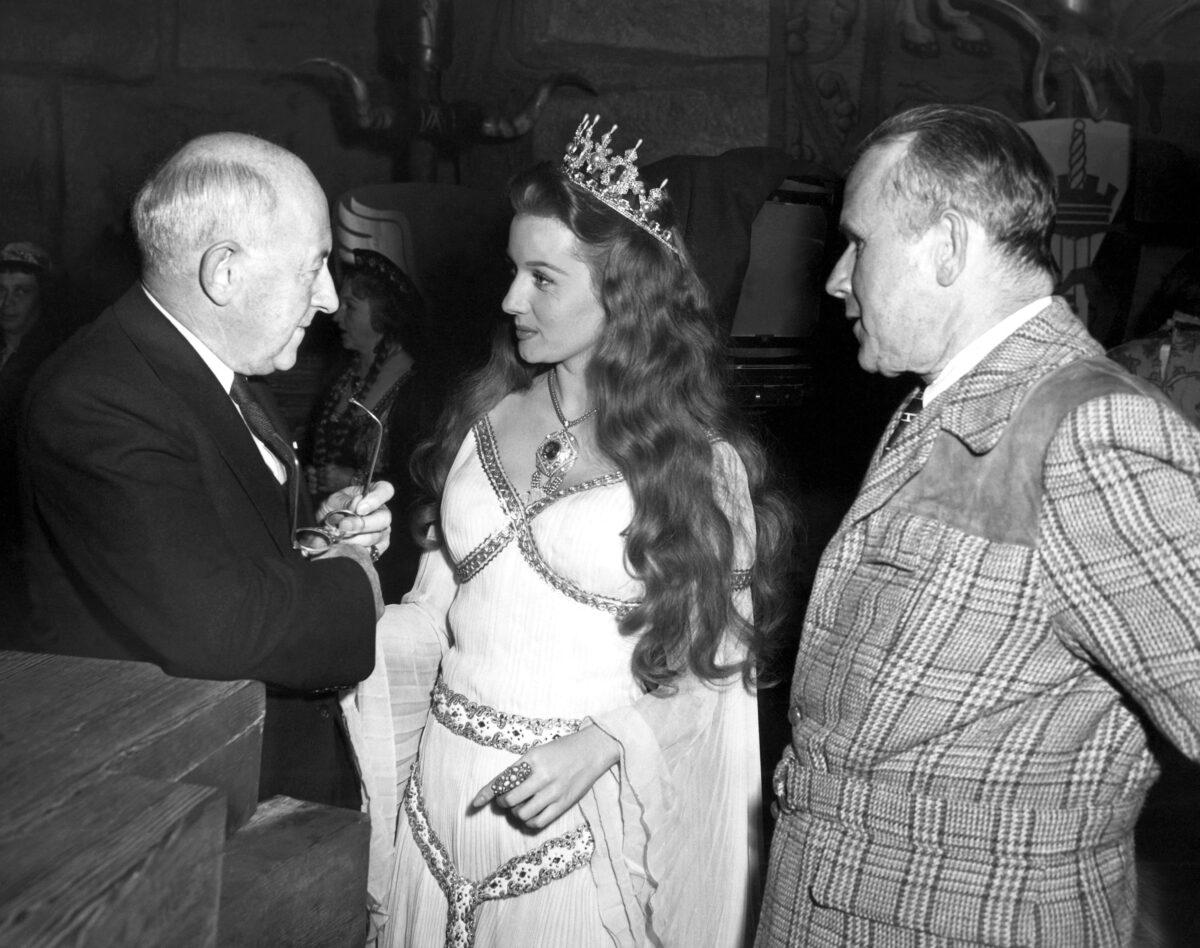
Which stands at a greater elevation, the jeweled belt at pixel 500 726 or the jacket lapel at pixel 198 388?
the jacket lapel at pixel 198 388

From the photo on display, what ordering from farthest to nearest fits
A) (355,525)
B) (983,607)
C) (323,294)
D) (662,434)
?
(662,434)
(355,525)
(323,294)
(983,607)

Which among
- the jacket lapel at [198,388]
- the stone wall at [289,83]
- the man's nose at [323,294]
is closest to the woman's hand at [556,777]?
the jacket lapel at [198,388]

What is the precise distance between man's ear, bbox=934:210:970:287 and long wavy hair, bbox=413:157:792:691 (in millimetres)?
701

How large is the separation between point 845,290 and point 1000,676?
61cm

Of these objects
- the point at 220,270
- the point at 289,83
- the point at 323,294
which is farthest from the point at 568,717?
the point at 289,83

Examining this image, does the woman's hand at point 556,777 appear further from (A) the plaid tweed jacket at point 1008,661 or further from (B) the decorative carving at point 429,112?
(B) the decorative carving at point 429,112

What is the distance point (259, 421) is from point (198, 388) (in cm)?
17

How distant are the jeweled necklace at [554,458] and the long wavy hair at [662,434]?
60 mm

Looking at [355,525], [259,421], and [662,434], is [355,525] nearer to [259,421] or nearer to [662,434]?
[259,421]

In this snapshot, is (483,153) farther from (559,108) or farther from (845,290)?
(845,290)

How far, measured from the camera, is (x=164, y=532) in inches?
50.5

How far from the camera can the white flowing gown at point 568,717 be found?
6.10 feet

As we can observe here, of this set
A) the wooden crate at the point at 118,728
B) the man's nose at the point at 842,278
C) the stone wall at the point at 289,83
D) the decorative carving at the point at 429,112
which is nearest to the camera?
the wooden crate at the point at 118,728

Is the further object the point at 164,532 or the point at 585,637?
the point at 585,637
